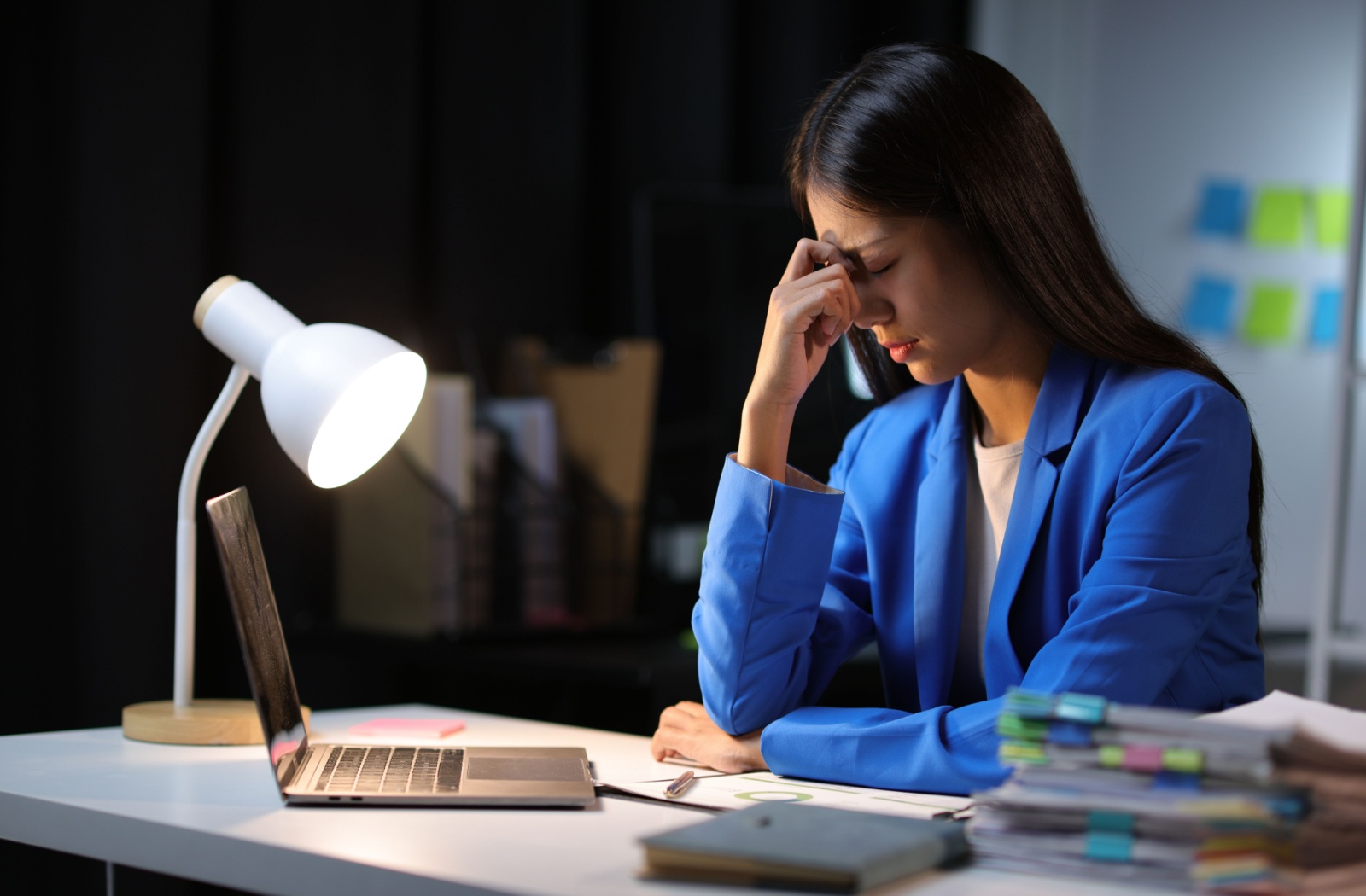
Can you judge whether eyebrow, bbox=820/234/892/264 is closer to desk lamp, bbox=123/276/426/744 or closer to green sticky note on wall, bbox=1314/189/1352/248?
desk lamp, bbox=123/276/426/744

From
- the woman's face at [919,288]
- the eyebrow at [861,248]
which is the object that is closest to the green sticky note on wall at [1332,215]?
the woman's face at [919,288]

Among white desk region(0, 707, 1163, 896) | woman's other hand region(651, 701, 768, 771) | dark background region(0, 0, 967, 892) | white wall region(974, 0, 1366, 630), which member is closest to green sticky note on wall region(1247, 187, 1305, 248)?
white wall region(974, 0, 1366, 630)

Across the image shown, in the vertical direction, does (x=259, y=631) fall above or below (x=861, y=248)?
below

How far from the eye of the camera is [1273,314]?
3107 millimetres

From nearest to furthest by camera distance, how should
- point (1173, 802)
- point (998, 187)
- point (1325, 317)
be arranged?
1. point (1173, 802)
2. point (998, 187)
3. point (1325, 317)

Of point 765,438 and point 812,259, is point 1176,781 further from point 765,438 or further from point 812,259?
point 812,259

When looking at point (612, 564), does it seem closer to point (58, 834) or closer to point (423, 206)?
point (423, 206)

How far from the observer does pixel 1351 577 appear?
289 centimetres

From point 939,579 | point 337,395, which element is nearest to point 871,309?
point 939,579

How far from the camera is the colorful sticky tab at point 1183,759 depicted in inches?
32.2

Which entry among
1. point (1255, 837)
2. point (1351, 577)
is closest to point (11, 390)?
point (1255, 837)

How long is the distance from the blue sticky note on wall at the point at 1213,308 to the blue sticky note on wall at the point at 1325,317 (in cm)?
17

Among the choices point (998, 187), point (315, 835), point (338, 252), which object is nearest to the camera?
point (315, 835)

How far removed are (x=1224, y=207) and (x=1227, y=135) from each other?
174 millimetres
